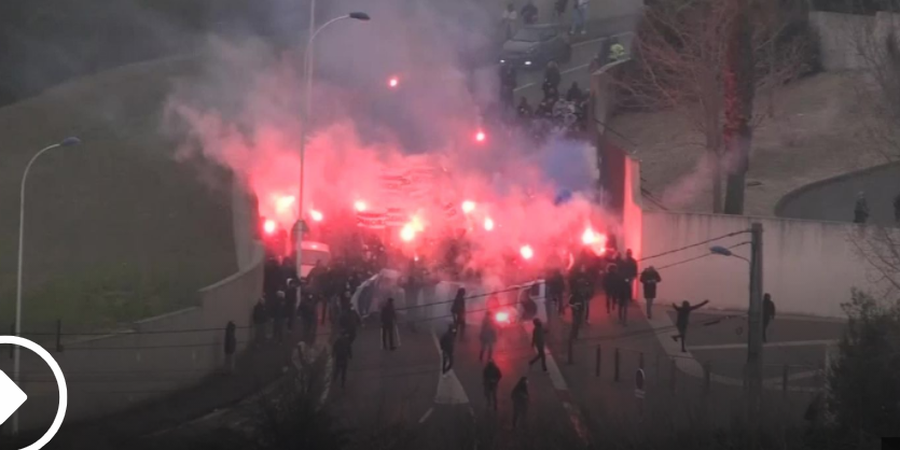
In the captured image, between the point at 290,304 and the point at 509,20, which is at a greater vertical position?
the point at 509,20

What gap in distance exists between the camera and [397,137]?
103ft

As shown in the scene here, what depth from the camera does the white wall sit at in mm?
23875

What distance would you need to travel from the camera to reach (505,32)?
38750 mm

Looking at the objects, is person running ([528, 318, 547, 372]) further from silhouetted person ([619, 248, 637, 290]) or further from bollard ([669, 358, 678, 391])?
silhouetted person ([619, 248, 637, 290])

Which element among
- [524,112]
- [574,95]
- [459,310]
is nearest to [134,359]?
[459,310]

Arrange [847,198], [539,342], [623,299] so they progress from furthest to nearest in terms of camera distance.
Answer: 1. [847,198]
2. [623,299]
3. [539,342]

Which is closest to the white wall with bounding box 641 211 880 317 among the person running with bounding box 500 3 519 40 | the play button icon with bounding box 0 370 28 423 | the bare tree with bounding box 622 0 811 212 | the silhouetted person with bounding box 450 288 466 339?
the bare tree with bounding box 622 0 811 212

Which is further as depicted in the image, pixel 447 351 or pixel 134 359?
pixel 134 359

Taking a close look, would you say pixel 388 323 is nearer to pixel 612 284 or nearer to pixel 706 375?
pixel 612 284

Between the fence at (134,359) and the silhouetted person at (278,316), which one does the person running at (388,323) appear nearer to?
the silhouetted person at (278,316)

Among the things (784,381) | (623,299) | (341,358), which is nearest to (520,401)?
(341,358)

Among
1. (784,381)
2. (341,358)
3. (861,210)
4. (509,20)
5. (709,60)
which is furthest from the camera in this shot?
(509,20)

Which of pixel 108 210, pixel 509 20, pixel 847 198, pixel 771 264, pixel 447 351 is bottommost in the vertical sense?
pixel 447 351

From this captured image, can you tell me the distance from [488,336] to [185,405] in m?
4.89
